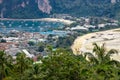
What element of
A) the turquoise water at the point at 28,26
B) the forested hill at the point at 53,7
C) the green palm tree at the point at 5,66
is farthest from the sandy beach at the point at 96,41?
the forested hill at the point at 53,7

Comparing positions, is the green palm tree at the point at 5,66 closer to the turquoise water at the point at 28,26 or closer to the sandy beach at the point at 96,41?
the sandy beach at the point at 96,41

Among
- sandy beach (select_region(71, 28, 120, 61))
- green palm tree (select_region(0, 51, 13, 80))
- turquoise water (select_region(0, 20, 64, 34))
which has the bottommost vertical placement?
turquoise water (select_region(0, 20, 64, 34))

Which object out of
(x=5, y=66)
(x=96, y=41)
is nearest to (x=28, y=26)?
(x=96, y=41)

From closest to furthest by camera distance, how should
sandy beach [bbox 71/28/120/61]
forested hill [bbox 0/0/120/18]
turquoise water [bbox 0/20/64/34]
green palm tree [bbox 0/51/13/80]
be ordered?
green palm tree [bbox 0/51/13/80], sandy beach [bbox 71/28/120/61], turquoise water [bbox 0/20/64/34], forested hill [bbox 0/0/120/18]

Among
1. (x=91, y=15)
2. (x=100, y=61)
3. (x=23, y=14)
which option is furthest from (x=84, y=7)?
(x=100, y=61)

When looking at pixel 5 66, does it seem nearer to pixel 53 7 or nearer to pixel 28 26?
pixel 28 26

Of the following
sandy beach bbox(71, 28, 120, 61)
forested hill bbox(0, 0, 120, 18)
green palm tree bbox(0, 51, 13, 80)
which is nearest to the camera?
green palm tree bbox(0, 51, 13, 80)

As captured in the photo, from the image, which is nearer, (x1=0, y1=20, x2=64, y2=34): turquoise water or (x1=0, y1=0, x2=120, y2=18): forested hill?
(x1=0, y1=20, x2=64, y2=34): turquoise water

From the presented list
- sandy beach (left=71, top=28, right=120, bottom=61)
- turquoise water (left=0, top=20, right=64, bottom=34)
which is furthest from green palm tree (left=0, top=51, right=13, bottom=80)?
turquoise water (left=0, top=20, right=64, bottom=34)

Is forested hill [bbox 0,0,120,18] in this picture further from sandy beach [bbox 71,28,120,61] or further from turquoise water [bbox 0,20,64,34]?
sandy beach [bbox 71,28,120,61]

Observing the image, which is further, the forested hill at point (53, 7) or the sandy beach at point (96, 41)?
the forested hill at point (53, 7)
